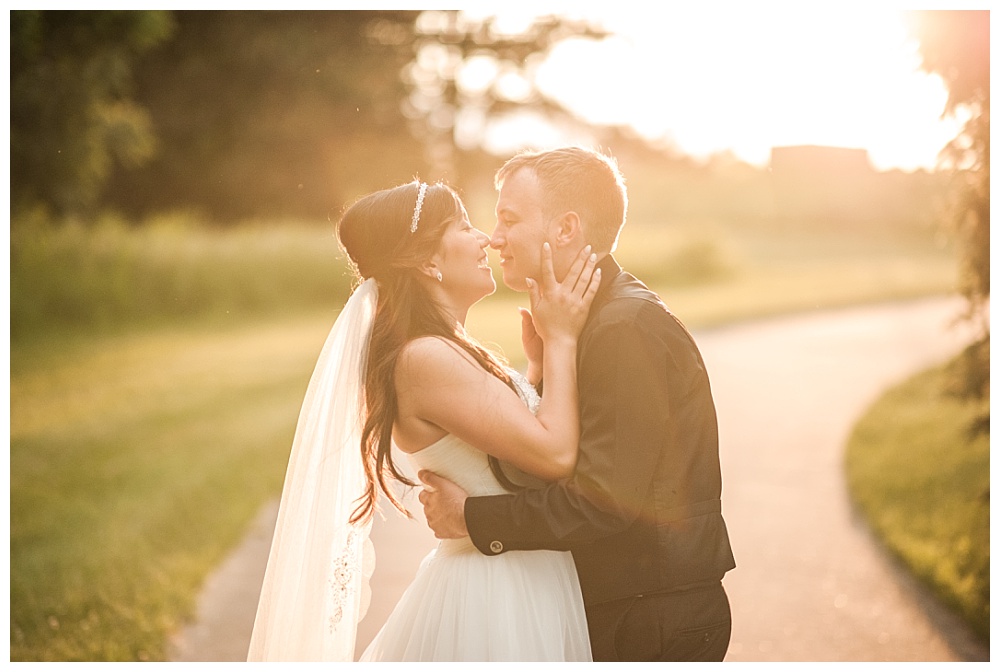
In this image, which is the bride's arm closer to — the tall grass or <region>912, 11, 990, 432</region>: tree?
<region>912, 11, 990, 432</region>: tree

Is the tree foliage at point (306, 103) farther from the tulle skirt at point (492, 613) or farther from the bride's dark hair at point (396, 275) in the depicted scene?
the tulle skirt at point (492, 613)

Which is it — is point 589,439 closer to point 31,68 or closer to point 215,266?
point 31,68

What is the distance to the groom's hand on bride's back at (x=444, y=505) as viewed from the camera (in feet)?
9.07

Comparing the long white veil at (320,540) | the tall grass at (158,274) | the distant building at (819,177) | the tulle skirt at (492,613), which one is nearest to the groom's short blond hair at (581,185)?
the long white veil at (320,540)

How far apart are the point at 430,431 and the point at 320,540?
23.4 inches

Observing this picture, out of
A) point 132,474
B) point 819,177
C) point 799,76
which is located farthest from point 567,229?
point 132,474

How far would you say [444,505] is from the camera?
278 centimetres

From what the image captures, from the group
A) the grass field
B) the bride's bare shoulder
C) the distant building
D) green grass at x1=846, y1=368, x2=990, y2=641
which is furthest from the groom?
the distant building

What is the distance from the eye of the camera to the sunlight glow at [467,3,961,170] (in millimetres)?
5586

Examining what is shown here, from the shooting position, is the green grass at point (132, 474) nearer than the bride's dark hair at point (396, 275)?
No

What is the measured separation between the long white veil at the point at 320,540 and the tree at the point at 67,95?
9.17m

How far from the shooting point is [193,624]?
16.1 feet

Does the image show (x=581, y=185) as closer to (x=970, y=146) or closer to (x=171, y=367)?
(x=970, y=146)
